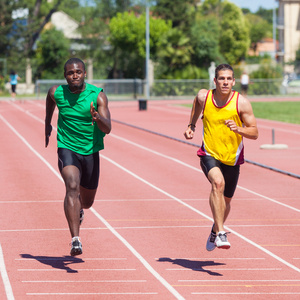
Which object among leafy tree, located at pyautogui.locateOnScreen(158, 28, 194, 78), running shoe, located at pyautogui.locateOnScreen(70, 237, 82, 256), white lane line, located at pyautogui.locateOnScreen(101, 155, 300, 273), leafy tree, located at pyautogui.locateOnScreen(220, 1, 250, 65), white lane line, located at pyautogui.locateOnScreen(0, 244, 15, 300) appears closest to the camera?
white lane line, located at pyautogui.locateOnScreen(0, 244, 15, 300)

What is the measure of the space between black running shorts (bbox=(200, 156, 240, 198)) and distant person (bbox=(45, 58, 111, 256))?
103 cm

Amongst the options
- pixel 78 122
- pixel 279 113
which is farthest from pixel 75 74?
pixel 279 113

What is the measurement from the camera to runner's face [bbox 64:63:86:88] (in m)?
7.62

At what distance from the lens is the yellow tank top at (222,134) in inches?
303

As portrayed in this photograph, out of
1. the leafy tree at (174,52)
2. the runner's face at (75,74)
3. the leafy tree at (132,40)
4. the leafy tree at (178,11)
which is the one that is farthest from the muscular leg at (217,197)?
the leafy tree at (178,11)

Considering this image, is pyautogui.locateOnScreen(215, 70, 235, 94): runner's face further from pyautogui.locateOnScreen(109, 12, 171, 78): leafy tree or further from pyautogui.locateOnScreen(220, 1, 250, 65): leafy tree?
pyautogui.locateOnScreen(220, 1, 250, 65): leafy tree

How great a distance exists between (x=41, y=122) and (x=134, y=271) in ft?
78.4

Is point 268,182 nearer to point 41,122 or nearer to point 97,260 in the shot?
point 97,260

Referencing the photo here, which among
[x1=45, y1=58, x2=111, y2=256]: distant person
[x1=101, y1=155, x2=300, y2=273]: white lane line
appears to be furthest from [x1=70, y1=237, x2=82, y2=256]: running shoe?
[x1=101, y1=155, x2=300, y2=273]: white lane line

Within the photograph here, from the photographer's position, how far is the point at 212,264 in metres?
7.87

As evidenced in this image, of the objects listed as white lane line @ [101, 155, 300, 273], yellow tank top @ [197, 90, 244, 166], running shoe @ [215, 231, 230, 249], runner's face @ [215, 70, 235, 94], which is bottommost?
white lane line @ [101, 155, 300, 273]

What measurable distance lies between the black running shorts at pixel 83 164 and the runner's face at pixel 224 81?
Answer: 1397mm

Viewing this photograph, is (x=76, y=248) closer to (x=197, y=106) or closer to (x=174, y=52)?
(x=197, y=106)

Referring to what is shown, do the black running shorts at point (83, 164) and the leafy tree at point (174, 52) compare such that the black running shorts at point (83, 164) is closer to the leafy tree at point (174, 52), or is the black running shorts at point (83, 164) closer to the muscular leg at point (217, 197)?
the muscular leg at point (217, 197)
